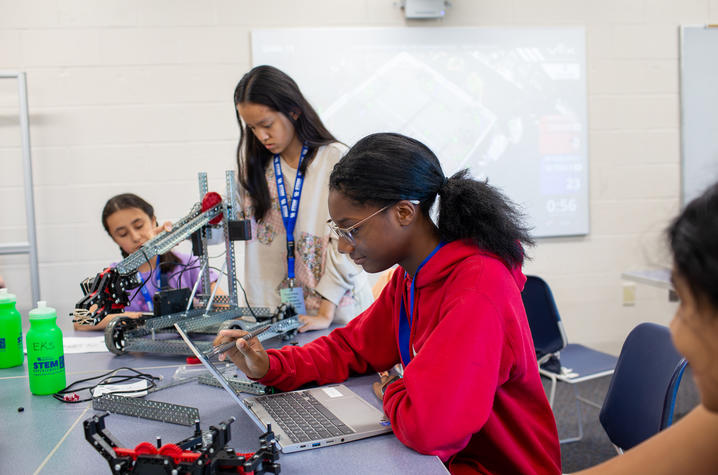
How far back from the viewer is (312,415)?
1.19 metres

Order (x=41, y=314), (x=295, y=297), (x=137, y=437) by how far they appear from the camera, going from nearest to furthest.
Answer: (x=137, y=437), (x=41, y=314), (x=295, y=297)

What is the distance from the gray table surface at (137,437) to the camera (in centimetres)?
100

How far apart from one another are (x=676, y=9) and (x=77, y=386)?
3.68 meters

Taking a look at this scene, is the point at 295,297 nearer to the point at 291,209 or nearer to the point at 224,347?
the point at 291,209

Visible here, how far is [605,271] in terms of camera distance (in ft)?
12.1

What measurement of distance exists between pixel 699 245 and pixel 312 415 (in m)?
0.78

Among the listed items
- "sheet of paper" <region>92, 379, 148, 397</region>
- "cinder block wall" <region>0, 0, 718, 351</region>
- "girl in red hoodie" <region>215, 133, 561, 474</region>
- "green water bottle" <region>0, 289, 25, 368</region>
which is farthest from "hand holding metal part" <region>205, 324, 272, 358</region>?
"cinder block wall" <region>0, 0, 718, 351</region>

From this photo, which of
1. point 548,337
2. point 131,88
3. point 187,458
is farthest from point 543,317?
point 131,88

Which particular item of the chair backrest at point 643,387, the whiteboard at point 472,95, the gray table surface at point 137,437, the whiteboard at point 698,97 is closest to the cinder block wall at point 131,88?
the whiteboard at point 472,95

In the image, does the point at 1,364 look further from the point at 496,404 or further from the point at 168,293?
the point at 496,404

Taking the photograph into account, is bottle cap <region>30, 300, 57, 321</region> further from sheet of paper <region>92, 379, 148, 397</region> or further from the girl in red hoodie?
the girl in red hoodie

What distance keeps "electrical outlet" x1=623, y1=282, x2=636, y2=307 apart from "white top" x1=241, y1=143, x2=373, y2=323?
213 centimetres

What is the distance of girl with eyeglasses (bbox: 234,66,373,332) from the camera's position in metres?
2.05

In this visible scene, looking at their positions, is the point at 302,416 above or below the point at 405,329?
below
